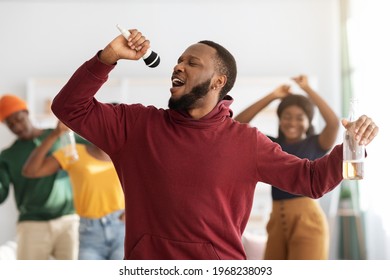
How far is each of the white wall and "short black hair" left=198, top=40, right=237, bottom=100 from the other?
4.33 meters

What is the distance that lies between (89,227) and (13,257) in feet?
3.41

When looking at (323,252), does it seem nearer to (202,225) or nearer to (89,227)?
(89,227)

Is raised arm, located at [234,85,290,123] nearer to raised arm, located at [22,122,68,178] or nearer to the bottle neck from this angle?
raised arm, located at [22,122,68,178]

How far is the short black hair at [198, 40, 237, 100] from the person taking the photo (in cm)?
185

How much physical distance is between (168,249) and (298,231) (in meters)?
1.35

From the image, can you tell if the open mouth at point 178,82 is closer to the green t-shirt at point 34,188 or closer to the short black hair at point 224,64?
the short black hair at point 224,64

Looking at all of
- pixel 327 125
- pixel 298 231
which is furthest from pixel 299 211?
pixel 327 125

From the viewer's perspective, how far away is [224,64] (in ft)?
6.14

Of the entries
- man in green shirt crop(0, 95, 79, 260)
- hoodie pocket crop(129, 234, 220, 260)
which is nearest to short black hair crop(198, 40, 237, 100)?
hoodie pocket crop(129, 234, 220, 260)

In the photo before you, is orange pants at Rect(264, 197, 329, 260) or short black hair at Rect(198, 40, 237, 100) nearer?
short black hair at Rect(198, 40, 237, 100)

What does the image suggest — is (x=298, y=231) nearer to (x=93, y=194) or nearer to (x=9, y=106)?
(x=93, y=194)

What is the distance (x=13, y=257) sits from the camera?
3.95 meters

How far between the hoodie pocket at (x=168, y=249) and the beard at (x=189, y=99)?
31cm

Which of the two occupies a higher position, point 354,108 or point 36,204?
point 354,108
